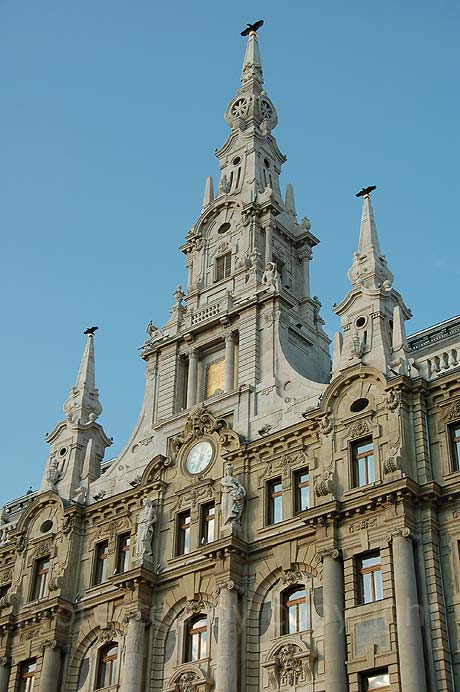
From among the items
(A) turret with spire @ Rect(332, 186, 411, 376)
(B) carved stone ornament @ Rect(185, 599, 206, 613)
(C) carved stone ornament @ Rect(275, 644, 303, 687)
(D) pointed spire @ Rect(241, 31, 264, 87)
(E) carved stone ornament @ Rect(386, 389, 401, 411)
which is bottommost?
(C) carved stone ornament @ Rect(275, 644, 303, 687)

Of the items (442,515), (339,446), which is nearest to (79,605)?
(339,446)

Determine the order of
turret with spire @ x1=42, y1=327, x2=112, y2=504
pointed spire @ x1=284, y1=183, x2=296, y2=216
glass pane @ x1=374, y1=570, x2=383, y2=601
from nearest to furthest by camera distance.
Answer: glass pane @ x1=374, y1=570, x2=383, y2=601, turret with spire @ x1=42, y1=327, x2=112, y2=504, pointed spire @ x1=284, y1=183, x2=296, y2=216

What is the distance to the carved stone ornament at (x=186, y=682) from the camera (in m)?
40.5

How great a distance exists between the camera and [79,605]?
4612 centimetres

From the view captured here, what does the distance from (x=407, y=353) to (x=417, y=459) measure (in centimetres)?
474

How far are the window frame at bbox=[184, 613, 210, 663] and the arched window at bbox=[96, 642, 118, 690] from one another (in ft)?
11.2

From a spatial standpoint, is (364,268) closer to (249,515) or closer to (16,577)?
(249,515)

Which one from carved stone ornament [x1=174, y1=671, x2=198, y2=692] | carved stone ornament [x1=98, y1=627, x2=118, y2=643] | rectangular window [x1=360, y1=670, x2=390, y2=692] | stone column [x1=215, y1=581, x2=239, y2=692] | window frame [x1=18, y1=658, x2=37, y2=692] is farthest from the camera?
window frame [x1=18, y1=658, x2=37, y2=692]

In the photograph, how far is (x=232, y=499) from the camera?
4297 cm

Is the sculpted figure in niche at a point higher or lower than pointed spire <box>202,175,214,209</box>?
lower

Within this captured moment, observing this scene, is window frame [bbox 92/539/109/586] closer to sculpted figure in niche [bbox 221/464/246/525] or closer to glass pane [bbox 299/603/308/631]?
sculpted figure in niche [bbox 221/464/246/525]

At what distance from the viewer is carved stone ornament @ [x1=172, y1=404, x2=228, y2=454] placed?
46.2 meters

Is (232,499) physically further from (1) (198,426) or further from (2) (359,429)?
(2) (359,429)

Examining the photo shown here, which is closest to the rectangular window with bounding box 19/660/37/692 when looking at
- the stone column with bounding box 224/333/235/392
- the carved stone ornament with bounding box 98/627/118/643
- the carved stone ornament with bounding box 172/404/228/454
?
the carved stone ornament with bounding box 98/627/118/643
